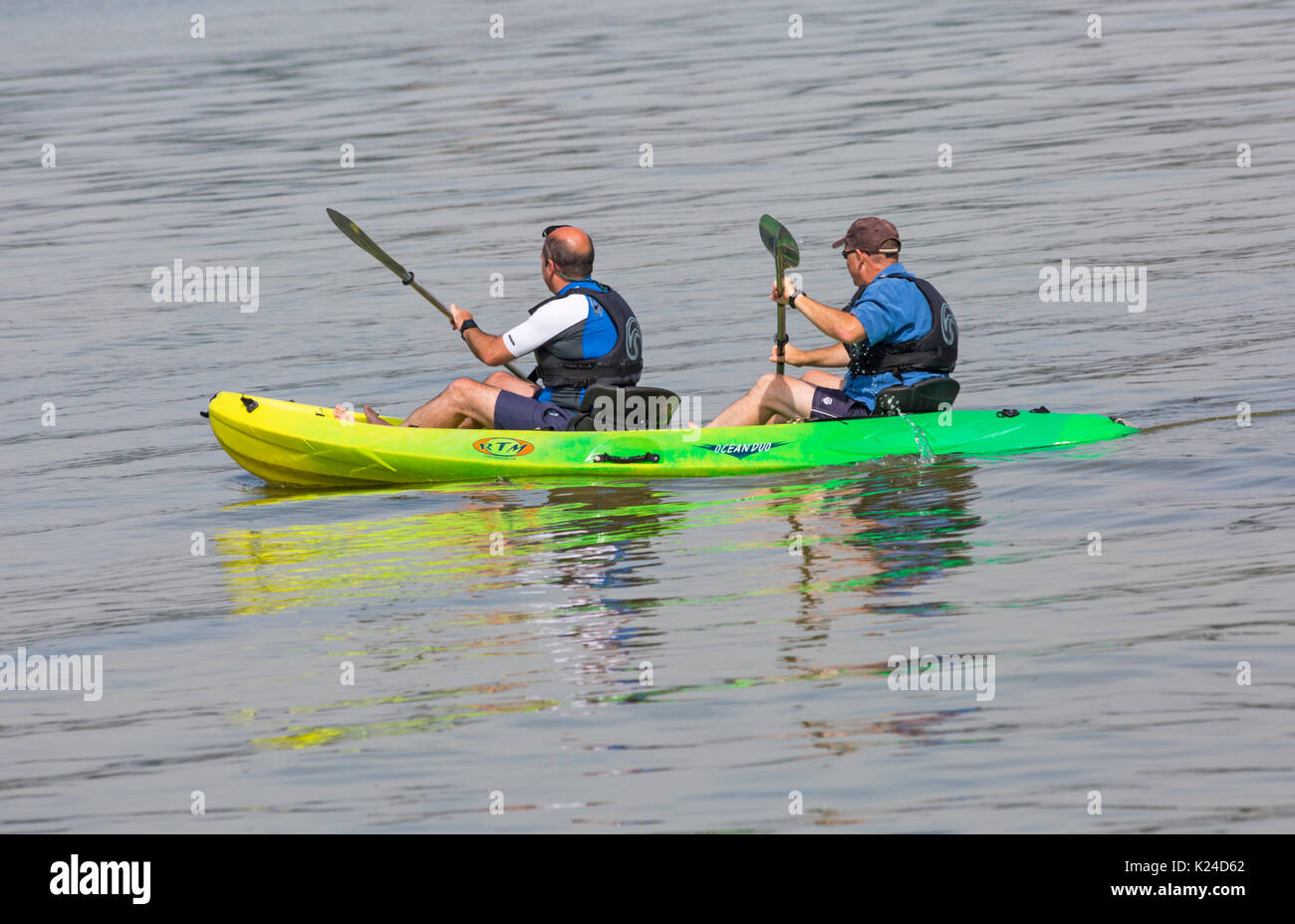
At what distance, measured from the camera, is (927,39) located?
110 ft

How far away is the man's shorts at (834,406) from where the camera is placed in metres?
10.2

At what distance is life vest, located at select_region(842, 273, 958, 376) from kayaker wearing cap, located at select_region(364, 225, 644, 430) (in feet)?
4.27

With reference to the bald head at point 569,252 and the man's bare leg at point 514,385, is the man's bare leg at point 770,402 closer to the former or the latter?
the man's bare leg at point 514,385

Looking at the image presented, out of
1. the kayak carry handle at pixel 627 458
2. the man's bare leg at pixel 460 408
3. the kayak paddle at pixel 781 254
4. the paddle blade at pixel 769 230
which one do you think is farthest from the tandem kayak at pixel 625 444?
the paddle blade at pixel 769 230

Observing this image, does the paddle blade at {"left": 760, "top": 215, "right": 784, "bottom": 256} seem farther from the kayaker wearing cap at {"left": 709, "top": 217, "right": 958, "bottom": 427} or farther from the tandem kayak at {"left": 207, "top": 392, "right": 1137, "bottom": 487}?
the tandem kayak at {"left": 207, "top": 392, "right": 1137, "bottom": 487}

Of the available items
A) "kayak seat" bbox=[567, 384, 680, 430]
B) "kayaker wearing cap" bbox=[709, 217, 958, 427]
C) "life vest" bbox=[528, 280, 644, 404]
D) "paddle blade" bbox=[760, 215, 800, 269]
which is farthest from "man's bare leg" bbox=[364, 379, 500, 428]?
"paddle blade" bbox=[760, 215, 800, 269]

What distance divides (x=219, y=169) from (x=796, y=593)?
64.9ft

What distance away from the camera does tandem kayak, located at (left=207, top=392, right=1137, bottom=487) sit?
10148mm

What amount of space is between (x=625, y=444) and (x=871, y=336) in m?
1.62

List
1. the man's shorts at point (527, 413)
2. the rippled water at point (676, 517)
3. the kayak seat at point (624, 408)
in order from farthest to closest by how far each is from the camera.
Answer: the man's shorts at point (527, 413) < the kayak seat at point (624, 408) < the rippled water at point (676, 517)

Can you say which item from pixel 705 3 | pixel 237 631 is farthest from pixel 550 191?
pixel 705 3

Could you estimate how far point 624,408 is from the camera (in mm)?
10359

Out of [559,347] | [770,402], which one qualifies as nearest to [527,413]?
[559,347]

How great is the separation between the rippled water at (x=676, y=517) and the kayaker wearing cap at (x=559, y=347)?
0.52 meters
